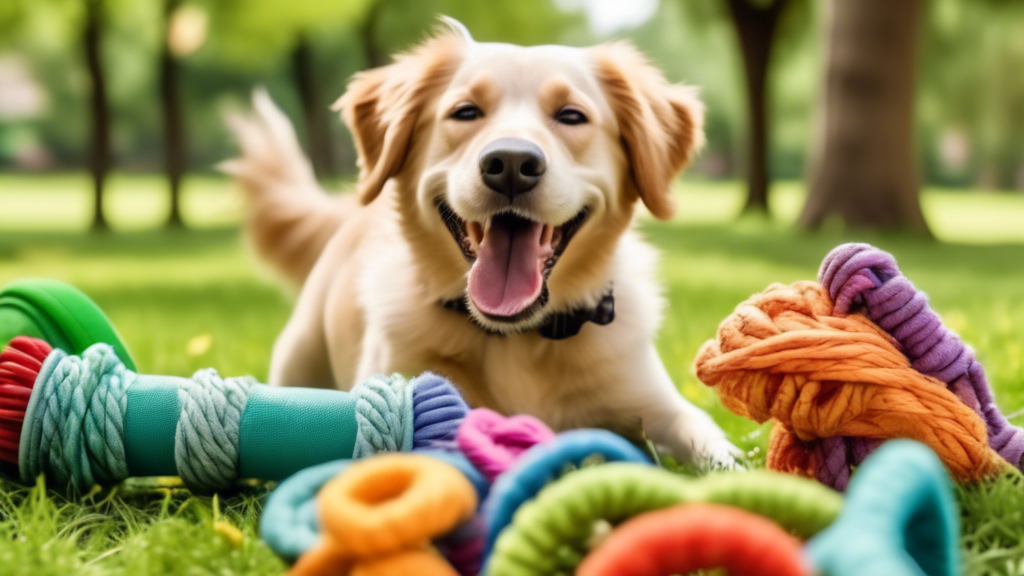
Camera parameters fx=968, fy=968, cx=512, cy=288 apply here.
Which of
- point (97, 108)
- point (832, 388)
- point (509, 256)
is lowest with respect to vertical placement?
point (97, 108)

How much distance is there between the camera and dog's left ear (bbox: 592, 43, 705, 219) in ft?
8.32

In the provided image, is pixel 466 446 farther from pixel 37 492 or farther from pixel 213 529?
pixel 37 492

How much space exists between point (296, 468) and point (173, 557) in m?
0.34

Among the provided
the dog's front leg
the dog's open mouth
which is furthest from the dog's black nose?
the dog's front leg

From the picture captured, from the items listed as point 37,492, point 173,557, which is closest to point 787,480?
point 173,557

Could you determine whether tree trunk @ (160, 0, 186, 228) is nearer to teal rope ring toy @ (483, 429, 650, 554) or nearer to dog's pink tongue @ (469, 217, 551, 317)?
dog's pink tongue @ (469, 217, 551, 317)

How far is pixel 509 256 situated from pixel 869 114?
27.2 ft

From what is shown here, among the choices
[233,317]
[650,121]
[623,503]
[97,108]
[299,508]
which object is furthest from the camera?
[97,108]

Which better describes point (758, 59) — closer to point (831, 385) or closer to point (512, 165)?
point (512, 165)

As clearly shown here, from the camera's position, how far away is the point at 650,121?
8.38 feet

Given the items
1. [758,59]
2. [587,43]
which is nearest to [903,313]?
[758,59]

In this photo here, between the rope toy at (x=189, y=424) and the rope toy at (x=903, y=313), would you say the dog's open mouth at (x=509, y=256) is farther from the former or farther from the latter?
the rope toy at (x=903, y=313)

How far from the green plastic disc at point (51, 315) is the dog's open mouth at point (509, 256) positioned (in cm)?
91

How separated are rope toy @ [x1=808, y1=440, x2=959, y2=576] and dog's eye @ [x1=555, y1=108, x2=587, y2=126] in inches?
53.6
